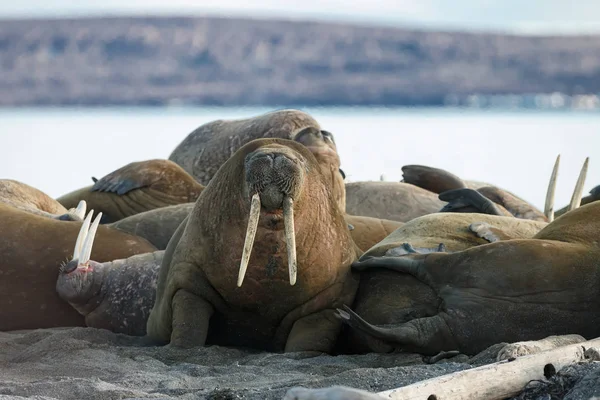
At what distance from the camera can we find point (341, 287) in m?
5.87

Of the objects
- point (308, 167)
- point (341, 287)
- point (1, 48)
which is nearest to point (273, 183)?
point (308, 167)

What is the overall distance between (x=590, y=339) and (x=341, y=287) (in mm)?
1214

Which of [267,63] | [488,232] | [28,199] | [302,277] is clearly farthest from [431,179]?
[267,63]

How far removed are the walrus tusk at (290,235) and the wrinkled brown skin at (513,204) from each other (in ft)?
11.9

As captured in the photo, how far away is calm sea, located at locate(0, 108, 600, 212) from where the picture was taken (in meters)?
19.1

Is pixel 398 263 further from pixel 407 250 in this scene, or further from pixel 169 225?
pixel 169 225

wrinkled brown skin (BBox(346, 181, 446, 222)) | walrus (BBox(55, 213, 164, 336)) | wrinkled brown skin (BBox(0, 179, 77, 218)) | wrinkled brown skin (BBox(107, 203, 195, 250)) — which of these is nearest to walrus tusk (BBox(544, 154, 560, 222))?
wrinkled brown skin (BBox(346, 181, 446, 222))

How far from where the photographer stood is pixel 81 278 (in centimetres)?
680

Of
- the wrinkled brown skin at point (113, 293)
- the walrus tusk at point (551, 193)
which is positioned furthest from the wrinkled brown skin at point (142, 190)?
the walrus tusk at point (551, 193)

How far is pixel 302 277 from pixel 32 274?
6.51 feet

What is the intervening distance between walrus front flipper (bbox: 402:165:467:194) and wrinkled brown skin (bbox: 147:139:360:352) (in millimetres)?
3484

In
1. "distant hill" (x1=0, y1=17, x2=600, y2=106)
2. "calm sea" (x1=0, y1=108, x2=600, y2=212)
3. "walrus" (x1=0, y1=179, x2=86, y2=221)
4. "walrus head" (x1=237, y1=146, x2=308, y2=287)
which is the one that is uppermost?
"distant hill" (x1=0, y1=17, x2=600, y2=106)

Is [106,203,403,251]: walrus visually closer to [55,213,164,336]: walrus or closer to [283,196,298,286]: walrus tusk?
[55,213,164,336]: walrus

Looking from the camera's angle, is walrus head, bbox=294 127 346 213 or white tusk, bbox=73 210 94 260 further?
walrus head, bbox=294 127 346 213
